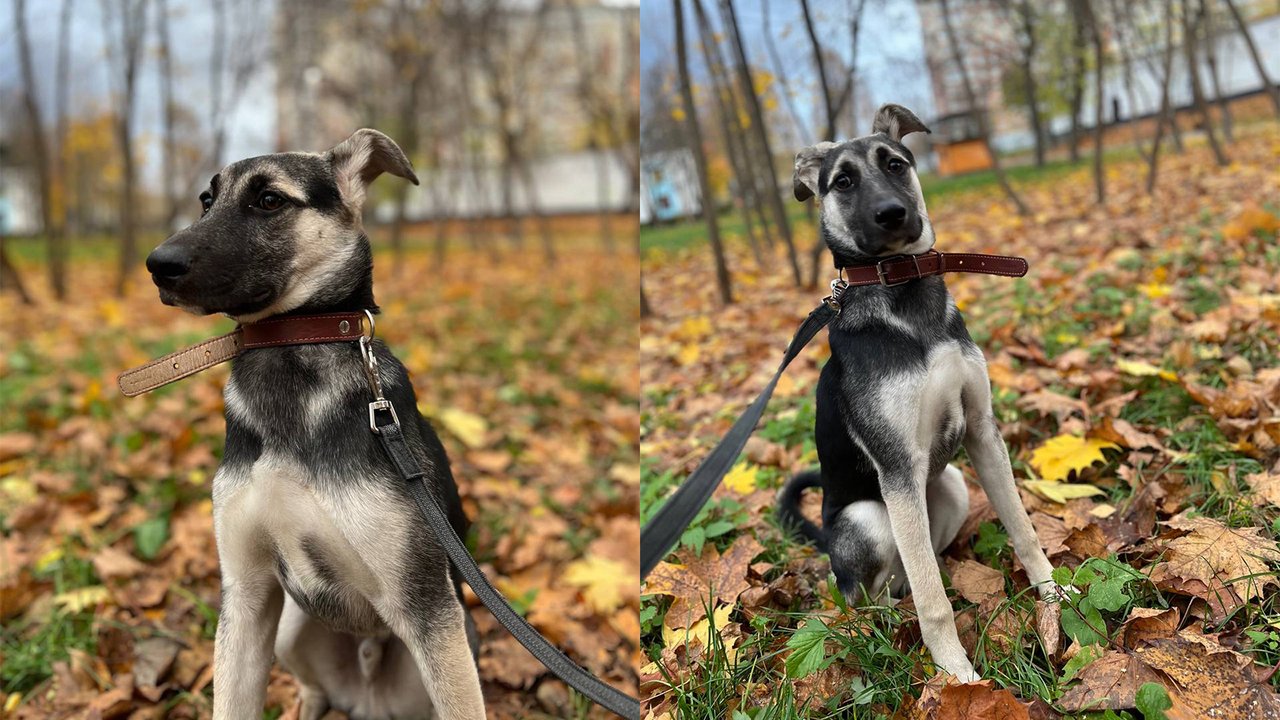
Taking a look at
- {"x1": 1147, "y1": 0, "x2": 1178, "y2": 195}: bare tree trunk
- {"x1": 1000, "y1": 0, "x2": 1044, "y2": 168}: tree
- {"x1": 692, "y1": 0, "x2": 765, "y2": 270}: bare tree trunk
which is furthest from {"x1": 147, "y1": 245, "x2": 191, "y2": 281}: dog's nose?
{"x1": 1147, "y1": 0, "x2": 1178, "y2": 195}: bare tree trunk

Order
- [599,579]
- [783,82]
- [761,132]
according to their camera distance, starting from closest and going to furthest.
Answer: [599,579]
[783,82]
[761,132]

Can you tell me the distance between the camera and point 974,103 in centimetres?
726

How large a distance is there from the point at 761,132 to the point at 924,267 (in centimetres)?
614

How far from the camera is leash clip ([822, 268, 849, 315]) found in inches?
101

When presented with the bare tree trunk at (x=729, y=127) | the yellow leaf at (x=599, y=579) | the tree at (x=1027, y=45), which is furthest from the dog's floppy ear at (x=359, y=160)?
the tree at (x=1027, y=45)

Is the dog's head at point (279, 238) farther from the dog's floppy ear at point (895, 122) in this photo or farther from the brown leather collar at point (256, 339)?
the dog's floppy ear at point (895, 122)

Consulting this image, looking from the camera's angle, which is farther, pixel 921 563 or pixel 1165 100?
pixel 1165 100

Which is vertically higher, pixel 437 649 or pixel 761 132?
pixel 761 132

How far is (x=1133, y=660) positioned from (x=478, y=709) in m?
1.84

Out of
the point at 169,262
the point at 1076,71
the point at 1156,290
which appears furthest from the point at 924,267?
the point at 1076,71

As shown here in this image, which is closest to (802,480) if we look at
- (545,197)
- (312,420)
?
(312,420)

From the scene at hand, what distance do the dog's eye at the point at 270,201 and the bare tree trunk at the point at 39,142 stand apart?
1123 centimetres

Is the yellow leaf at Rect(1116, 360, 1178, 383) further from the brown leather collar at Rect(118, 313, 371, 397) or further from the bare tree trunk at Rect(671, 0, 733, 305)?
the bare tree trunk at Rect(671, 0, 733, 305)

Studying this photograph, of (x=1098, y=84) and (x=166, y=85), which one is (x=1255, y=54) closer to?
(x=1098, y=84)
